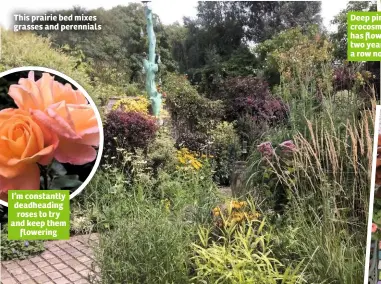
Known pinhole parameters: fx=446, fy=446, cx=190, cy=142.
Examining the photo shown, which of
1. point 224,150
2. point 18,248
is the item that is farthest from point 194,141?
point 18,248

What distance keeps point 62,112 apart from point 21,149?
0.35m

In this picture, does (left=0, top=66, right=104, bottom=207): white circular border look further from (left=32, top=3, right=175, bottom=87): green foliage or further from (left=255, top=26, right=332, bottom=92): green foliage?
(left=255, top=26, right=332, bottom=92): green foliage

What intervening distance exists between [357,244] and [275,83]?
1.53 meters

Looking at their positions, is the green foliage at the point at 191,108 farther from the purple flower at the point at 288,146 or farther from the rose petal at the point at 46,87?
the rose petal at the point at 46,87

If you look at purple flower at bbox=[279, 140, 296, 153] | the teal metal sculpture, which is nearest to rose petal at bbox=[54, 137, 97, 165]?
the teal metal sculpture

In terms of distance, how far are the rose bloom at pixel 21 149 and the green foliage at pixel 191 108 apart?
3.90ft

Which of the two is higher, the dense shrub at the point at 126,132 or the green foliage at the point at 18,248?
the dense shrub at the point at 126,132

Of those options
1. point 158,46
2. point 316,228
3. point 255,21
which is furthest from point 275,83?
point 316,228

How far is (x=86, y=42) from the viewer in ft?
10.0

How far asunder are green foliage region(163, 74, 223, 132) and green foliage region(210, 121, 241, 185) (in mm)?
99

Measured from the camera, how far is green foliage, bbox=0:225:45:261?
3.40 m

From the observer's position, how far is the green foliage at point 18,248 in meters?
3.40

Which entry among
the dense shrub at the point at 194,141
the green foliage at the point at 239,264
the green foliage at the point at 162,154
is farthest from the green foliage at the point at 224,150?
the green foliage at the point at 239,264

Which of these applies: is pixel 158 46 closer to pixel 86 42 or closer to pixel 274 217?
pixel 86 42
